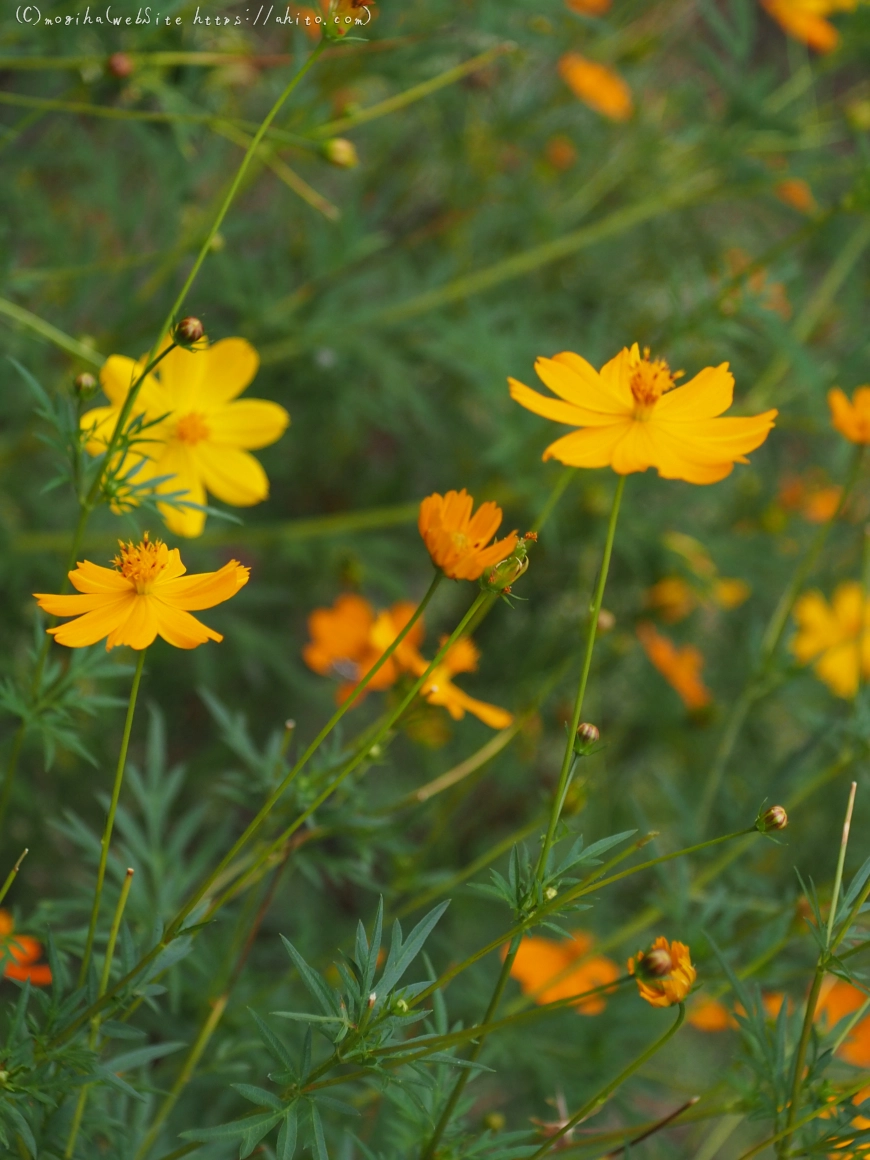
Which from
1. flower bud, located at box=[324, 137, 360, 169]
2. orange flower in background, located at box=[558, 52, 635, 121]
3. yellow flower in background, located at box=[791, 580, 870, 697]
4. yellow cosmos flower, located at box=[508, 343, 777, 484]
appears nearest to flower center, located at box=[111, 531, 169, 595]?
yellow cosmos flower, located at box=[508, 343, 777, 484]

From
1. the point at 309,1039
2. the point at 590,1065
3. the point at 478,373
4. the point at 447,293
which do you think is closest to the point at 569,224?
the point at 447,293

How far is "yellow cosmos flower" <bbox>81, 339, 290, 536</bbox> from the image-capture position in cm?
86

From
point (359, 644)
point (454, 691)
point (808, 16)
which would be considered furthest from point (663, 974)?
point (808, 16)

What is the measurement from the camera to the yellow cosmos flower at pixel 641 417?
0.63 m

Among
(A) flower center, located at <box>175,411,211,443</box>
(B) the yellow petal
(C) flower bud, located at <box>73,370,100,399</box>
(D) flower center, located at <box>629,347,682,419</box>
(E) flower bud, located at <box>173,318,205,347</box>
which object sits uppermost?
(E) flower bud, located at <box>173,318,205,347</box>

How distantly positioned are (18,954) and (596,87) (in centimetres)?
133

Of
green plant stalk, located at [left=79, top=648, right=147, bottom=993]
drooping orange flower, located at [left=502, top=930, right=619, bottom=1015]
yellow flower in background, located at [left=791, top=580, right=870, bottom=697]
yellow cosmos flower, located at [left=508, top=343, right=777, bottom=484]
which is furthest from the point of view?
yellow flower in background, located at [left=791, top=580, right=870, bottom=697]

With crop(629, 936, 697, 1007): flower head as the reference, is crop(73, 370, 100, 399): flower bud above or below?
above

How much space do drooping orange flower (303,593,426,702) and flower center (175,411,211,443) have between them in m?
0.21

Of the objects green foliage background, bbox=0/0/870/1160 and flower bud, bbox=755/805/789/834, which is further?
green foliage background, bbox=0/0/870/1160

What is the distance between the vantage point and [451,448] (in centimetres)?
170

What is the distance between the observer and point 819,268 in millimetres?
2348

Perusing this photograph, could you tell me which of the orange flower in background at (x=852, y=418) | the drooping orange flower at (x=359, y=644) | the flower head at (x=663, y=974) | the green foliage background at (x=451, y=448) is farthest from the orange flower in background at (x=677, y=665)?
the flower head at (x=663, y=974)

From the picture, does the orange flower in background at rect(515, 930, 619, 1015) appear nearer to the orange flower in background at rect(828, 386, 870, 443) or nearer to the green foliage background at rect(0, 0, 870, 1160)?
the green foliage background at rect(0, 0, 870, 1160)
